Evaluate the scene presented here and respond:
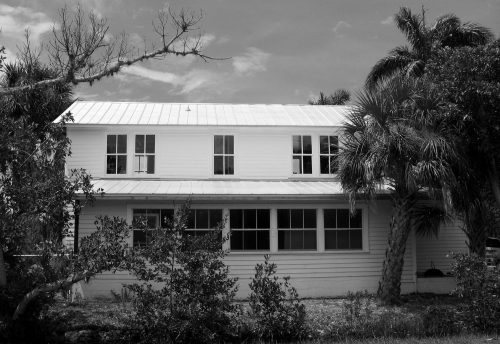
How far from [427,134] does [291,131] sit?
6407 millimetres

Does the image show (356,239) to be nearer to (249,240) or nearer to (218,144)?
(249,240)

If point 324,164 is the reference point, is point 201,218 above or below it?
below

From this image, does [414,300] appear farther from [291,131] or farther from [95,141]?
[95,141]

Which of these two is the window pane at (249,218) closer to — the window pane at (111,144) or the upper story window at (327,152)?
the upper story window at (327,152)

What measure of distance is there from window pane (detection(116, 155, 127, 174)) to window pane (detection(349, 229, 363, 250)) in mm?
7737

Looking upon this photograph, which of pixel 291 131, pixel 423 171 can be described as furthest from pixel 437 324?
pixel 291 131

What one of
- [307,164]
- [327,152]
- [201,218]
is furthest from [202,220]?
[327,152]

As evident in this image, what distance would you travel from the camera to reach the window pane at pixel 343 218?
57.0 ft

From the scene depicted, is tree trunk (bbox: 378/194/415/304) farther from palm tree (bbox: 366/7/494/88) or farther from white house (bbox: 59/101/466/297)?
palm tree (bbox: 366/7/494/88)

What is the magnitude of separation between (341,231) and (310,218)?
1062 millimetres

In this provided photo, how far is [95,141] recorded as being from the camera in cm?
1862

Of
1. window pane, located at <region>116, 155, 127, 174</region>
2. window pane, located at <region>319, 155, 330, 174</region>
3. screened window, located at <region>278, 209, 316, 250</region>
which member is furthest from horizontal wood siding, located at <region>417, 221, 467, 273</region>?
window pane, located at <region>116, 155, 127, 174</region>

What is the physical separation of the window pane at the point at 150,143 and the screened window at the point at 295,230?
4957 mm

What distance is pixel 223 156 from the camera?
62.3ft
